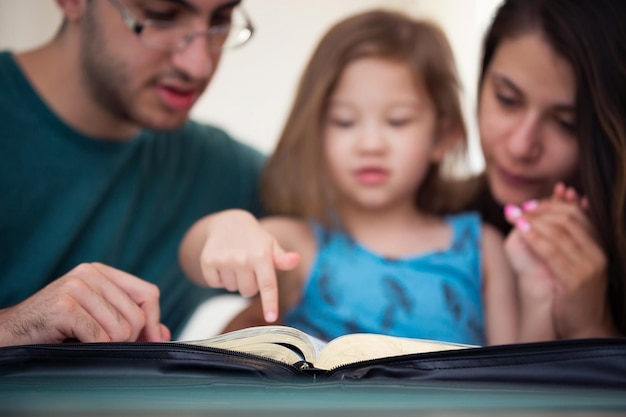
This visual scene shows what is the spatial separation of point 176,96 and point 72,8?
0.27 meters

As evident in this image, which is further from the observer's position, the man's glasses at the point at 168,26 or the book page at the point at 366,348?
the man's glasses at the point at 168,26

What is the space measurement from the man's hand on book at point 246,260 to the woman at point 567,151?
1.68ft

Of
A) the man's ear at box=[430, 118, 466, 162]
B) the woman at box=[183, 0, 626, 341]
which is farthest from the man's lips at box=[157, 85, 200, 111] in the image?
the man's ear at box=[430, 118, 466, 162]

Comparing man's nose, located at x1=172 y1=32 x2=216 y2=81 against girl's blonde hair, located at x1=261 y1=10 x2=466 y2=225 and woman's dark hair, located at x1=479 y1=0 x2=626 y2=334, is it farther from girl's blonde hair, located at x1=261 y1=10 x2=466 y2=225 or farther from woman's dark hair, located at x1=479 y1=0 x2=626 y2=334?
woman's dark hair, located at x1=479 y1=0 x2=626 y2=334

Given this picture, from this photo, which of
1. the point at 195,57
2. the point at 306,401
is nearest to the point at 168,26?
the point at 195,57

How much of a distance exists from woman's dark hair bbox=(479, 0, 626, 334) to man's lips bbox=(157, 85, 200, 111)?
0.69 metres

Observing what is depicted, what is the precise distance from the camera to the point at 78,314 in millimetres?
963

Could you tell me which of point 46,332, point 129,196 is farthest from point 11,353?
point 129,196

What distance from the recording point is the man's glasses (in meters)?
1.41

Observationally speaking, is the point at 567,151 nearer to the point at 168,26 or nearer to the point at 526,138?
the point at 526,138

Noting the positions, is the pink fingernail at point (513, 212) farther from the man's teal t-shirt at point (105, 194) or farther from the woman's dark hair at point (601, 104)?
the man's teal t-shirt at point (105, 194)

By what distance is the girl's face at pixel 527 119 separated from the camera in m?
1.35

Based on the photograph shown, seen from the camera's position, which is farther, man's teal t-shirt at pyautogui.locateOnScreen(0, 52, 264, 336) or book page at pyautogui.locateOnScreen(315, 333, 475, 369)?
man's teal t-shirt at pyautogui.locateOnScreen(0, 52, 264, 336)

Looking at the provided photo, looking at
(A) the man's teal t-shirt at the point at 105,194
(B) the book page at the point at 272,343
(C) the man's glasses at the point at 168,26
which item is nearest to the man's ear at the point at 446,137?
(A) the man's teal t-shirt at the point at 105,194
